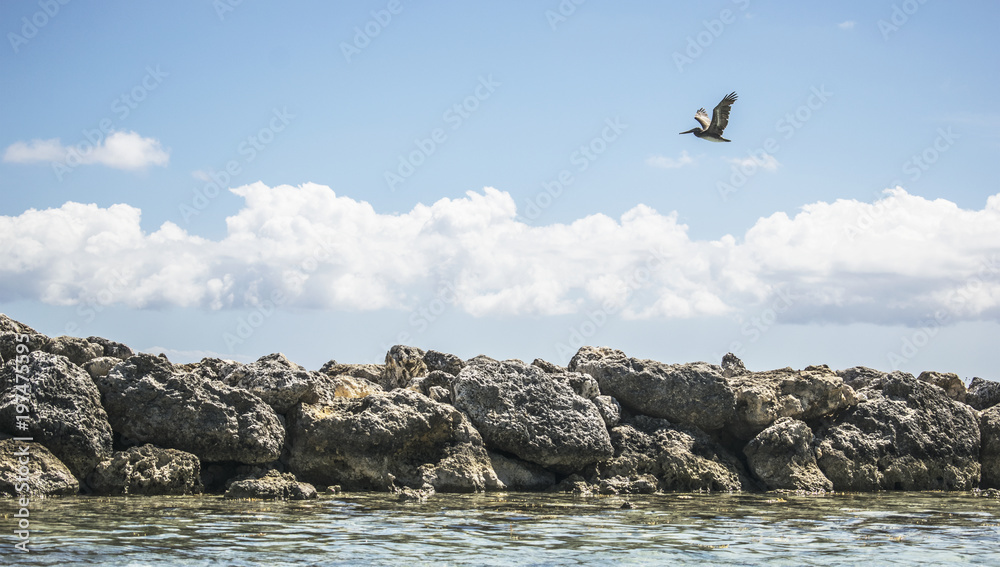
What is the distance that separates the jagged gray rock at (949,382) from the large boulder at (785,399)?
424 centimetres

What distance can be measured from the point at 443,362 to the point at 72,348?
8.11 meters

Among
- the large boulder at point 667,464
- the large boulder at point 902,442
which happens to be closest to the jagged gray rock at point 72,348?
the large boulder at point 667,464

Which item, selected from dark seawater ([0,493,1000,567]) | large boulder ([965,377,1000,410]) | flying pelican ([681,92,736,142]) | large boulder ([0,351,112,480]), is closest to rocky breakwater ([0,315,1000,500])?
large boulder ([0,351,112,480])

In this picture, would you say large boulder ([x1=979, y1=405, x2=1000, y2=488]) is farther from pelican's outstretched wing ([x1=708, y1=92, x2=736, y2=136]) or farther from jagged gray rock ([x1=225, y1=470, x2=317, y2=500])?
jagged gray rock ([x1=225, y1=470, x2=317, y2=500])

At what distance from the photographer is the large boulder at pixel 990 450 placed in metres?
21.6

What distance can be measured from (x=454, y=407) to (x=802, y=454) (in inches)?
308

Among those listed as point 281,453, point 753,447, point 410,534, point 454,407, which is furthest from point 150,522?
point 753,447

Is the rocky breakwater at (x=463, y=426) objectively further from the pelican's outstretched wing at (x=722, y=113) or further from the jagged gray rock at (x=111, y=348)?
the pelican's outstretched wing at (x=722, y=113)

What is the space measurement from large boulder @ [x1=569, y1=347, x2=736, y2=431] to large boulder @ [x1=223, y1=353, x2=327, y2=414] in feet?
23.2

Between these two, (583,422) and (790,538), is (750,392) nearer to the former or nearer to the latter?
(583,422)

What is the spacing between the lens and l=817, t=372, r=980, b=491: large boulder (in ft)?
66.4

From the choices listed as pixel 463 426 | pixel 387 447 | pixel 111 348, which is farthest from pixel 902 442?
pixel 111 348

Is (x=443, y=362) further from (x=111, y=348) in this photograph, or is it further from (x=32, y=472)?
(x=32, y=472)

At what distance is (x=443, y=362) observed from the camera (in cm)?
2169
